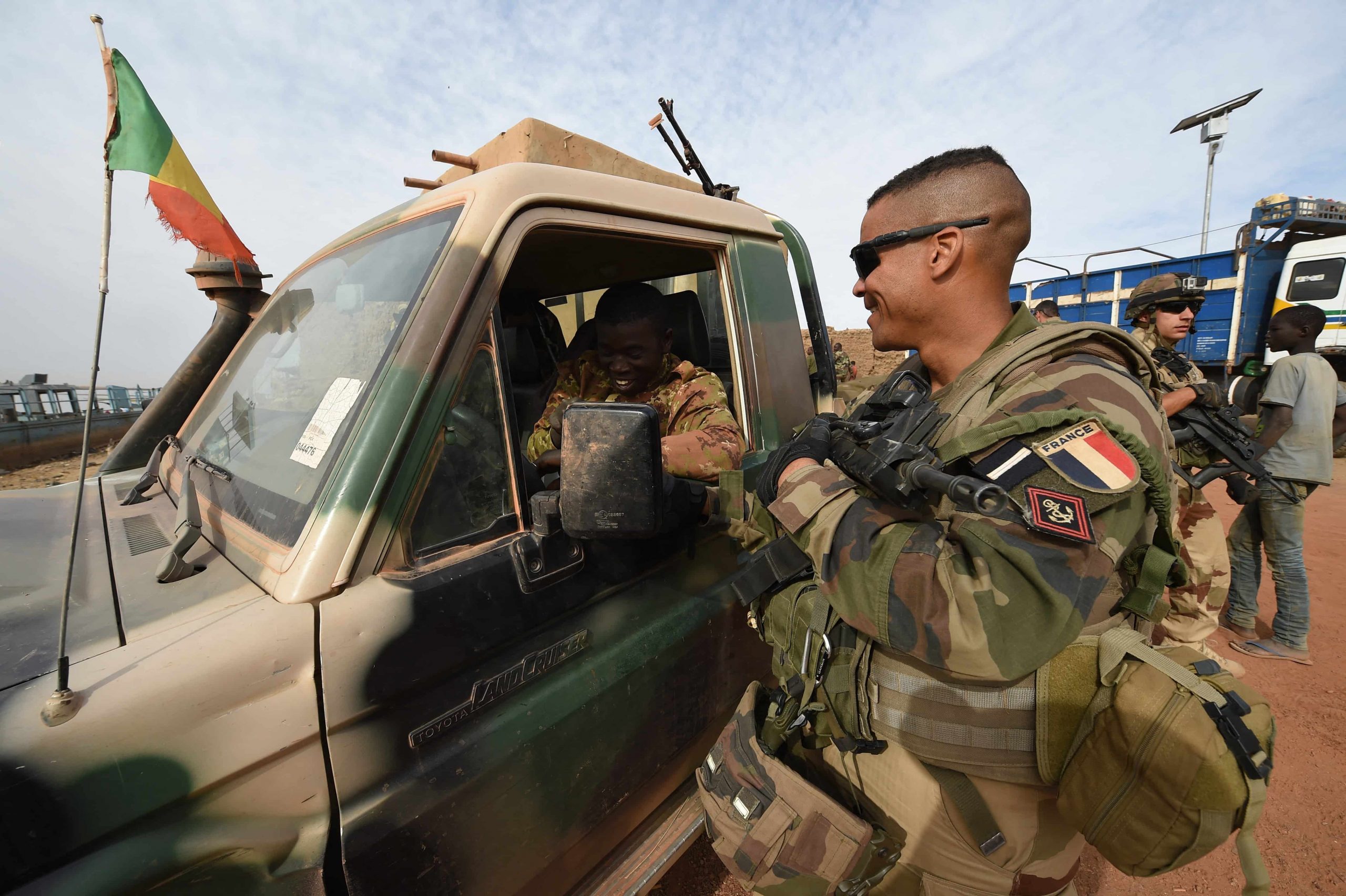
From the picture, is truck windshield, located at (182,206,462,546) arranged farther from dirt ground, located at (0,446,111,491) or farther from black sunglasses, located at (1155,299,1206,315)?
dirt ground, located at (0,446,111,491)

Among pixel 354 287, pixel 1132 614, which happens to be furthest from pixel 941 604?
pixel 354 287

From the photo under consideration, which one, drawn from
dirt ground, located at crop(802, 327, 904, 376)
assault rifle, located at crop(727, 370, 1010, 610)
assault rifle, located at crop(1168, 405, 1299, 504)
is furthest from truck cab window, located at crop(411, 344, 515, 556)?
dirt ground, located at crop(802, 327, 904, 376)

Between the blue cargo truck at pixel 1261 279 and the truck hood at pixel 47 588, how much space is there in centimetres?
1102

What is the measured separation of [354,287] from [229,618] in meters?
0.93

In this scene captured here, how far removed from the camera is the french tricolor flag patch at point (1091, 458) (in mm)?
991

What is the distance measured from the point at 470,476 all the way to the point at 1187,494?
12.5ft

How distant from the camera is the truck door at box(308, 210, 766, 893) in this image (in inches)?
41.6

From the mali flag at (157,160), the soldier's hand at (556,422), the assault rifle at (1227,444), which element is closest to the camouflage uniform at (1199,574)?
the assault rifle at (1227,444)

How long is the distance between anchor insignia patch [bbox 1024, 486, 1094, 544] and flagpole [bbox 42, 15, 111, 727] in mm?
1316

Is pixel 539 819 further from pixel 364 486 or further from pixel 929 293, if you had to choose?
pixel 929 293

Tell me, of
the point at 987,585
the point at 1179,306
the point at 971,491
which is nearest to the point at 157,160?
the point at 971,491

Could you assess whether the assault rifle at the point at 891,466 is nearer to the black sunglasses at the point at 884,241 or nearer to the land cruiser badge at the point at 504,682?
the black sunglasses at the point at 884,241

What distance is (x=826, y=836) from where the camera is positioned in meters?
1.34

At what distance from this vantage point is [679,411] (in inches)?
81.6
